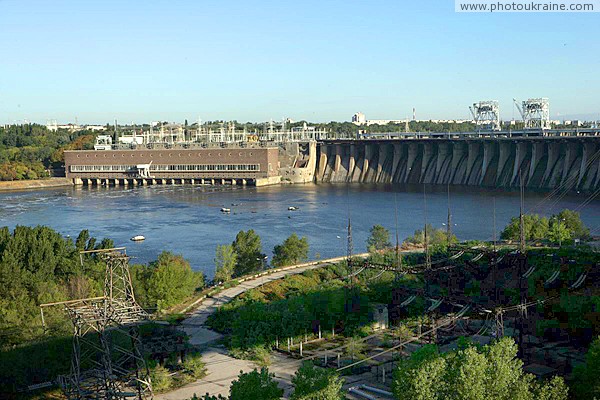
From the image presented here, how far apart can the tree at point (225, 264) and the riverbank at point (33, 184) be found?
33522 mm

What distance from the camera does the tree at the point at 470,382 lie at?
762 centimetres

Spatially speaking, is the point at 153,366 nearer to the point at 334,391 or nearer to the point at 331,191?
the point at 334,391

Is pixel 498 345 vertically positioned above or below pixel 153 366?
above

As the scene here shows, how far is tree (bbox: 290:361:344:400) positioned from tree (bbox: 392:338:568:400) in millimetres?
891

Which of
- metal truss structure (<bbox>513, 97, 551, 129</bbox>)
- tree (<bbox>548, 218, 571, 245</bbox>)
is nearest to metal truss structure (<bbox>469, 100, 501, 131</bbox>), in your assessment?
metal truss structure (<bbox>513, 97, 551, 129</bbox>)

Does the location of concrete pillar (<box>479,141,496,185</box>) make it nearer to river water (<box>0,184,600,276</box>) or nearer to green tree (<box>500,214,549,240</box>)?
river water (<box>0,184,600,276</box>)

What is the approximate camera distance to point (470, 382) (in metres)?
7.61

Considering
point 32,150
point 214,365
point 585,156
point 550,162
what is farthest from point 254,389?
point 32,150

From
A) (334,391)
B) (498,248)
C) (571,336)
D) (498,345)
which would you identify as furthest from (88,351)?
(498,248)

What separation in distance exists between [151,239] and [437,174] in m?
23.8

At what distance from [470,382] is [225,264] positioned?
10.6 meters

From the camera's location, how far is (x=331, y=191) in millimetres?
41250

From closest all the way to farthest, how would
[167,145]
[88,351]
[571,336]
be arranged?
1. [88,351]
2. [571,336]
3. [167,145]

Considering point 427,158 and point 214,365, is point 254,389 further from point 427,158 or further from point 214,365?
point 427,158
